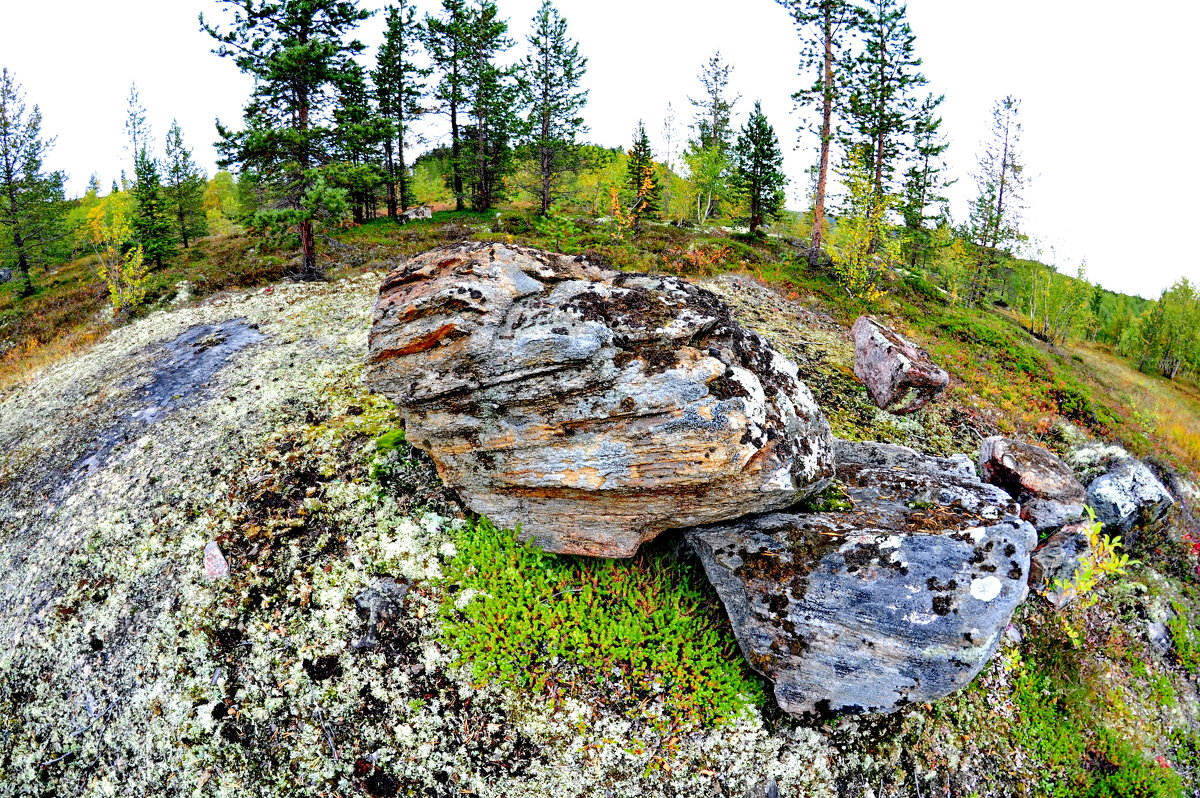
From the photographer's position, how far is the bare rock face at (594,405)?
7.25m

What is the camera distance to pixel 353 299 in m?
18.6

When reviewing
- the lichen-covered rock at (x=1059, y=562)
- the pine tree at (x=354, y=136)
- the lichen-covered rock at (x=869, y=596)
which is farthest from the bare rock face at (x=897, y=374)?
the pine tree at (x=354, y=136)

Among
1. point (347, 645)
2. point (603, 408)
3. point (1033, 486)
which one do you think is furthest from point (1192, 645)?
point (347, 645)

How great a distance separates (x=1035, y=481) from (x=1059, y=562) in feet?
5.38

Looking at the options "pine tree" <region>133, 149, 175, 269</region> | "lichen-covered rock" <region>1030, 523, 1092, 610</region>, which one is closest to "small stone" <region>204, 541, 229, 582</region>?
"lichen-covered rock" <region>1030, 523, 1092, 610</region>

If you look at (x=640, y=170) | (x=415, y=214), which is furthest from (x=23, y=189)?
(x=640, y=170)

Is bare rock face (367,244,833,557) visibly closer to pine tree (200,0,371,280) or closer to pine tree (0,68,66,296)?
pine tree (200,0,371,280)

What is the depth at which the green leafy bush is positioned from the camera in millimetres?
7234

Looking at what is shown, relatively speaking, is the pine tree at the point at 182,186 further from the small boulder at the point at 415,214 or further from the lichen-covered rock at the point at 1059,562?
the lichen-covered rock at the point at 1059,562

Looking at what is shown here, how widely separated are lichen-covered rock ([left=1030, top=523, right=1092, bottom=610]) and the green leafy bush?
6352 millimetres

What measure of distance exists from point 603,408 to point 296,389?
364 inches

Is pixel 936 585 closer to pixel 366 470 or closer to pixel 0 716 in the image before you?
pixel 366 470

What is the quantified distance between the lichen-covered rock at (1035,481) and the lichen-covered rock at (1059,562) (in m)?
0.25

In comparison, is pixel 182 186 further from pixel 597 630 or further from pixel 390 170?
pixel 597 630
